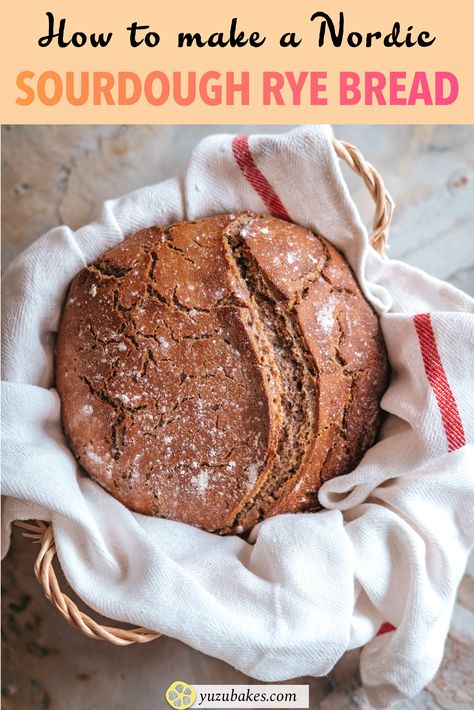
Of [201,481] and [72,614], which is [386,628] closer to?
[201,481]

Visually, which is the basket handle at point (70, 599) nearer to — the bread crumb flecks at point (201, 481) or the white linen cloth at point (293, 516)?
the white linen cloth at point (293, 516)

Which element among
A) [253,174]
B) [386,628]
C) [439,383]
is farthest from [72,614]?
[253,174]

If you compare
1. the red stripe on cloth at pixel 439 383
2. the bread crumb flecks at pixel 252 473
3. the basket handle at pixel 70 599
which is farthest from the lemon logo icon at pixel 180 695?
the red stripe on cloth at pixel 439 383

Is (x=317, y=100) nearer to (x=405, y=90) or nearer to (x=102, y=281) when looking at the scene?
(x=405, y=90)

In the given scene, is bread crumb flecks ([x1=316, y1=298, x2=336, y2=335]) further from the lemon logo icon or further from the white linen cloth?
the lemon logo icon

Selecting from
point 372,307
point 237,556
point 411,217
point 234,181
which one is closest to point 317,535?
point 237,556

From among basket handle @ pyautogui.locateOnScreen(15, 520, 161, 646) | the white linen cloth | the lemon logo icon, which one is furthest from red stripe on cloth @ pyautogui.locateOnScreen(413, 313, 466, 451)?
the lemon logo icon
